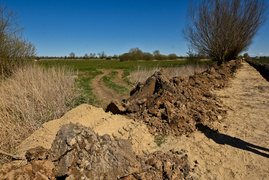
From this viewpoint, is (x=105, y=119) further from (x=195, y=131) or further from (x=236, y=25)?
(x=236, y=25)

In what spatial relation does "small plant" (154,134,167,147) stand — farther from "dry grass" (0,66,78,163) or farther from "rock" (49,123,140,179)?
"dry grass" (0,66,78,163)

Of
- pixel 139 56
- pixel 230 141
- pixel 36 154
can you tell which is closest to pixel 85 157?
pixel 36 154

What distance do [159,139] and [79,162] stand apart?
2071 mm

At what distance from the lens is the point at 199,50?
67.1 feet

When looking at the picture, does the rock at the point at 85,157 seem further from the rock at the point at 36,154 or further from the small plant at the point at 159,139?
the small plant at the point at 159,139

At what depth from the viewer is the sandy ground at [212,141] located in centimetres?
263

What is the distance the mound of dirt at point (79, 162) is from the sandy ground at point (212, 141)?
754mm

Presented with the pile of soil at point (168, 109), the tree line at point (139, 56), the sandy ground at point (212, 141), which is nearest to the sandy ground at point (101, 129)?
the sandy ground at point (212, 141)

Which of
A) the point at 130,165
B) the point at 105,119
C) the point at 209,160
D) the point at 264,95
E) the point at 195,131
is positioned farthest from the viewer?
the point at 264,95

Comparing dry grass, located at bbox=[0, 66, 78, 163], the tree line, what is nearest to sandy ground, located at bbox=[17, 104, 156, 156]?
dry grass, located at bbox=[0, 66, 78, 163]

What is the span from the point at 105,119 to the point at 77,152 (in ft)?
6.96

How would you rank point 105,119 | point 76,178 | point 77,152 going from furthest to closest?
1. point 105,119
2. point 77,152
3. point 76,178

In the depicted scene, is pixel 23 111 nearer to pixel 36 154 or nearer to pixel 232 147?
pixel 36 154

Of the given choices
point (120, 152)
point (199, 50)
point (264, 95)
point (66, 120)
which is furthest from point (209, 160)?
point (199, 50)
